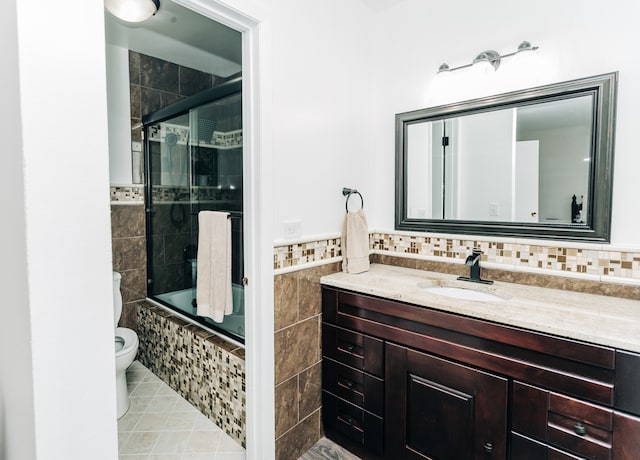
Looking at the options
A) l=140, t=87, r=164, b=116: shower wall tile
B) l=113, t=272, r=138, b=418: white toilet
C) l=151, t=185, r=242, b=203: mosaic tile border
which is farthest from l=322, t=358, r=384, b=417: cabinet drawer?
l=140, t=87, r=164, b=116: shower wall tile

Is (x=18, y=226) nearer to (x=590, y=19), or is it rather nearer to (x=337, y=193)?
(x=337, y=193)

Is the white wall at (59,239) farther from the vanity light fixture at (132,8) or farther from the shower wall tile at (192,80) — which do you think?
the shower wall tile at (192,80)

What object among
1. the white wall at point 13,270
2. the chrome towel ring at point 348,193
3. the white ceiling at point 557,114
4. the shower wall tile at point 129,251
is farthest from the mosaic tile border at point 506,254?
the shower wall tile at point 129,251

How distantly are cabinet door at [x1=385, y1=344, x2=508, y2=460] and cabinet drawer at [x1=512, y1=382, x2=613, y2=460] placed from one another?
6 centimetres

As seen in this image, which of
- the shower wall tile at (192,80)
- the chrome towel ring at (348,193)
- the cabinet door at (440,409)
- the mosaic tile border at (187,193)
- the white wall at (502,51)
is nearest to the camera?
the cabinet door at (440,409)

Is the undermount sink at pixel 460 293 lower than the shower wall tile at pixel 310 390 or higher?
higher

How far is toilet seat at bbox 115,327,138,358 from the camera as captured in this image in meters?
2.10

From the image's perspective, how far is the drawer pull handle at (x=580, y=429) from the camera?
43.7 inches

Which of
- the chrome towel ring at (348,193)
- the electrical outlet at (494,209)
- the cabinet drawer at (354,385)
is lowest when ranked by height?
the cabinet drawer at (354,385)

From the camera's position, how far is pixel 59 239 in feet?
2.70

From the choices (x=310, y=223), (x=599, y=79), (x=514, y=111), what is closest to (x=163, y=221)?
(x=310, y=223)

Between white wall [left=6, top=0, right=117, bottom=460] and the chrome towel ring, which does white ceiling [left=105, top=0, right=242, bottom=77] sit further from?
white wall [left=6, top=0, right=117, bottom=460]

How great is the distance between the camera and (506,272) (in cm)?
176

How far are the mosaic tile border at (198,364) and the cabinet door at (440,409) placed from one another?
2.53 ft
